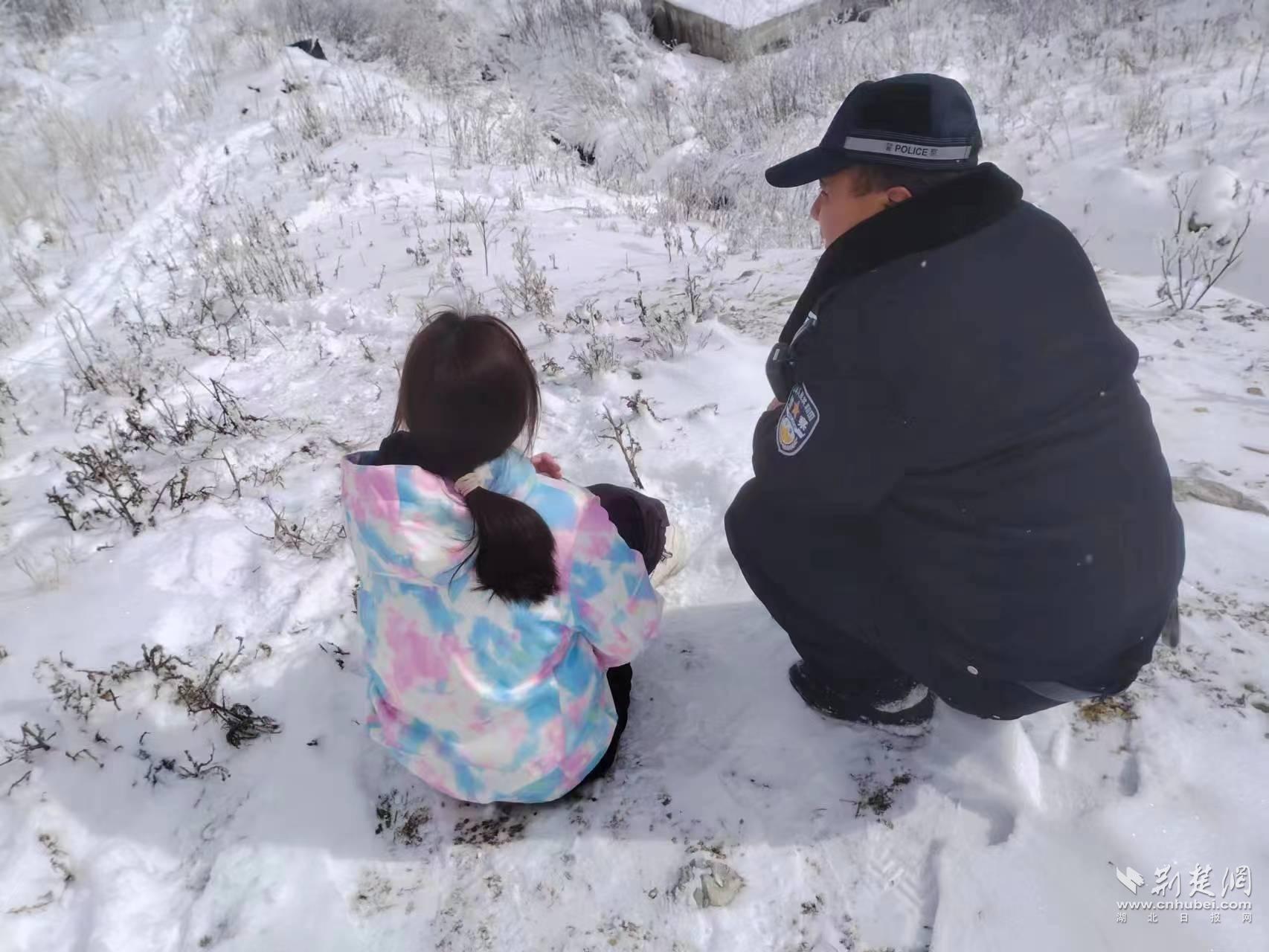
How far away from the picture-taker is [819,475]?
1.55 meters

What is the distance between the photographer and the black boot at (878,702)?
6.34 feet

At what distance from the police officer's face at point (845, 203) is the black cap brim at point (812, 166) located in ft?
0.06

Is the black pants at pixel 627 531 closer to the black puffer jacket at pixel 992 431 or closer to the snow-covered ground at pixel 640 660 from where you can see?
the snow-covered ground at pixel 640 660

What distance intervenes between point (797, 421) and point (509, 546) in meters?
0.63

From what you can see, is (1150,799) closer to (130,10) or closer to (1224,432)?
(1224,432)

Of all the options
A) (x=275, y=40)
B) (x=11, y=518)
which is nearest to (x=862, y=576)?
(x=11, y=518)

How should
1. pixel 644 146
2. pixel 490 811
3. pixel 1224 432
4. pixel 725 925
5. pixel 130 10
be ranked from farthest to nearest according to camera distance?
1. pixel 130 10
2. pixel 644 146
3. pixel 1224 432
4. pixel 490 811
5. pixel 725 925

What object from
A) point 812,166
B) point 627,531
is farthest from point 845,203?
Result: point 627,531

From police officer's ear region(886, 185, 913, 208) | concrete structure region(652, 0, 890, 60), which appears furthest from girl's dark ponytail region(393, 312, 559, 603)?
concrete structure region(652, 0, 890, 60)

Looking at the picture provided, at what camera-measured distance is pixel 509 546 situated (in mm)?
1400

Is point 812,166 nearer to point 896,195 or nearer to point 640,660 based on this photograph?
point 896,195

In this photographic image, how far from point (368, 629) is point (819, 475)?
1.03m

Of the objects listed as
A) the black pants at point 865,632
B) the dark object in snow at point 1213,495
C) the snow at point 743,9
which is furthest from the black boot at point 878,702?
the snow at point 743,9

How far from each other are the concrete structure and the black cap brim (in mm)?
9327
